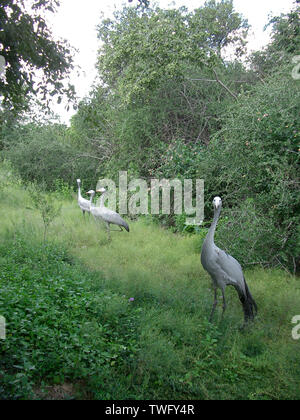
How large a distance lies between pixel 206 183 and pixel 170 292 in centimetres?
411

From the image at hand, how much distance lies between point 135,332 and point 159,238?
4.01 metres

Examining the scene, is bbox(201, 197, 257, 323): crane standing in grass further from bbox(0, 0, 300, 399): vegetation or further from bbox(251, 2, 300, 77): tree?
bbox(251, 2, 300, 77): tree

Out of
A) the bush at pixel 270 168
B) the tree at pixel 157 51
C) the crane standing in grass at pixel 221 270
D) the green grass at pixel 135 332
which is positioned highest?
the tree at pixel 157 51

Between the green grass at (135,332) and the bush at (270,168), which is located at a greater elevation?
the bush at (270,168)

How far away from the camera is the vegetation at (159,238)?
123 inches

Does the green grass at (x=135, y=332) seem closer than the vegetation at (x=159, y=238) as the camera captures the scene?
Yes

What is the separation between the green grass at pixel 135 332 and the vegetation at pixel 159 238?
0.7 inches

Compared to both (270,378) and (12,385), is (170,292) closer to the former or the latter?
(270,378)

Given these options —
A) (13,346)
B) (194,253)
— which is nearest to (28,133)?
(194,253)

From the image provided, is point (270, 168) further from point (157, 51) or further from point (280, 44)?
point (280, 44)

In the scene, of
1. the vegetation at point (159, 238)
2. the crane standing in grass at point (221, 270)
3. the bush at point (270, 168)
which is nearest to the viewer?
the vegetation at point (159, 238)

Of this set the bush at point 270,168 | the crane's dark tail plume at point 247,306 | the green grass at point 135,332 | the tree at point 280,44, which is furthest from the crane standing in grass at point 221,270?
the tree at point 280,44

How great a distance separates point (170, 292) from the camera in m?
4.77

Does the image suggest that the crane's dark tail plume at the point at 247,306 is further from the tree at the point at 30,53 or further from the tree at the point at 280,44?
the tree at the point at 280,44
